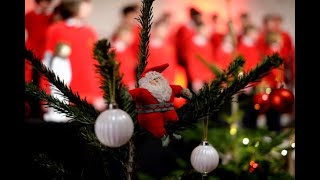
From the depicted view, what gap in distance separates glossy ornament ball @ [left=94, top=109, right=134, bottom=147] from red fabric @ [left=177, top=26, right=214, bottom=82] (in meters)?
3.03

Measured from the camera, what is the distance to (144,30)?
29.0 inches

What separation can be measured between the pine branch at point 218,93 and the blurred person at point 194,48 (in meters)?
2.90

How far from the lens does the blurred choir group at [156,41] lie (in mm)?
2803

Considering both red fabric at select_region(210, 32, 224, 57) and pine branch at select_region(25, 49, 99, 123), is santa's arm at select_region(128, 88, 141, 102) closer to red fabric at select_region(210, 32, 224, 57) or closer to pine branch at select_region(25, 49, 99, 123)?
pine branch at select_region(25, 49, 99, 123)

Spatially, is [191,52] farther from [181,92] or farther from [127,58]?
[181,92]

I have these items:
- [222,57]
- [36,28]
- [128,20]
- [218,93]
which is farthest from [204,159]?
[222,57]

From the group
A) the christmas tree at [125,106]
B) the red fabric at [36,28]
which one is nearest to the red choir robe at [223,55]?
the red fabric at [36,28]

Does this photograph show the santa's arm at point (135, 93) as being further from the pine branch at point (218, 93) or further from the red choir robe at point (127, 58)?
the red choir robe at point (127, 58)

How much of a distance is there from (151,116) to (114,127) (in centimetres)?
11

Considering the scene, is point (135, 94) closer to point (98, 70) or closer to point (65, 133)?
point (98, 70)

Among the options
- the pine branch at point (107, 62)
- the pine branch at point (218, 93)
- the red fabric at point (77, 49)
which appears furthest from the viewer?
the red fabric at point (77, 49)
